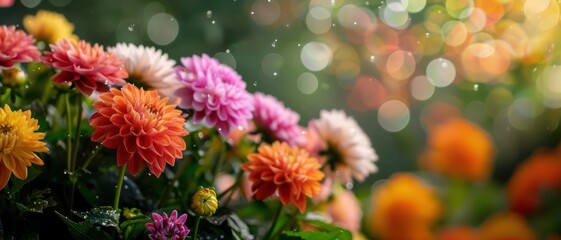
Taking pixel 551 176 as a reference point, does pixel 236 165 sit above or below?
below

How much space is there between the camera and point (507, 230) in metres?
0.96

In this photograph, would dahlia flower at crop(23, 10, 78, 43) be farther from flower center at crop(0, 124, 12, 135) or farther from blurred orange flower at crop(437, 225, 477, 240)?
blurred orange flower at crop(437, 225, 477, 240)

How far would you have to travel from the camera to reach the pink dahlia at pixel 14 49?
0.36 metres

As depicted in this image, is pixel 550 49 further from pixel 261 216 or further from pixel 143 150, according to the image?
pixel 143 150

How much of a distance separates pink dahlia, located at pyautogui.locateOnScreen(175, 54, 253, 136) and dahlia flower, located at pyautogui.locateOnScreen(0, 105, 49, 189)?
3.6 inches

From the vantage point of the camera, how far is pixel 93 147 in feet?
1.30

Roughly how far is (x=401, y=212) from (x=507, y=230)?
0.48ft

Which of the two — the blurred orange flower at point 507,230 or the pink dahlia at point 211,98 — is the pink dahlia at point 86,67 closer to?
the pink dahlia at point 211,98

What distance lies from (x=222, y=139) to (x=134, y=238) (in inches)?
4.4

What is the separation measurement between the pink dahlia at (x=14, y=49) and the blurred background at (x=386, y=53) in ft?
1.83

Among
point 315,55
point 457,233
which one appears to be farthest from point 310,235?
point 315,55

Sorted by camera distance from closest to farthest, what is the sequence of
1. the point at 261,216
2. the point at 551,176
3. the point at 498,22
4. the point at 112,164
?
the point at 112,164
the point at 261,216
the point at 551,176
the point at 498,22

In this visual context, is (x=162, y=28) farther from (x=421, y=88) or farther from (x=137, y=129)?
(x=137, y=129)

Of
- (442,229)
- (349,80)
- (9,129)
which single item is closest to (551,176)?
(442,229)
